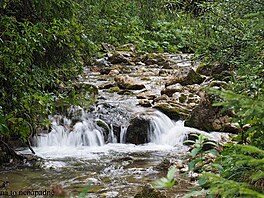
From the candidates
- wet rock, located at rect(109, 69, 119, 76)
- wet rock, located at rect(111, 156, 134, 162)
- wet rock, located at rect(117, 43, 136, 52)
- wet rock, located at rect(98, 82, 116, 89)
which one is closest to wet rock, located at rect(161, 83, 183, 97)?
wet rock, located at rect(98, 82, 116, 89)

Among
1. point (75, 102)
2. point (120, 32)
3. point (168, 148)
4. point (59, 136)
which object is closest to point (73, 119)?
point (59, 136)

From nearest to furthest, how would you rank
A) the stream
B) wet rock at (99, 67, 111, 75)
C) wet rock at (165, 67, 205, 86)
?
the stream
wet rock at (165, 67, 205, 86)
wet rock at (99, 67, 111, 75)

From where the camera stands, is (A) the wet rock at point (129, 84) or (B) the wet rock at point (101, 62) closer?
(A) the wet rock at point (129, 84)

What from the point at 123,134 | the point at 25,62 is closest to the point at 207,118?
the point at 123,134

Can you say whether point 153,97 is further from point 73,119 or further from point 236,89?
point 236,89

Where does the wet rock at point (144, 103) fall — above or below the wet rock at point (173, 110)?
above

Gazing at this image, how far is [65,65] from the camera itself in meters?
6.13

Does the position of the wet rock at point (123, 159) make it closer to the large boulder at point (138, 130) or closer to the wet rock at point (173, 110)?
the large boulder at point (138, 130)

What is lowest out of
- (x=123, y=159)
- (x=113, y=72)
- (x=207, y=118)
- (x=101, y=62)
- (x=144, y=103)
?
(x=123, y=159)

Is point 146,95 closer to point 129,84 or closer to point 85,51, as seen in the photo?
point 129,84

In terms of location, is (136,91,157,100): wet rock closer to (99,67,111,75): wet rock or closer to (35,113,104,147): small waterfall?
(35,113,104,147): small waterfall

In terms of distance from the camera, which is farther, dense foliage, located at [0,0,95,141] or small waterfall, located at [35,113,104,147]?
small waterfall, located at [35,113,104,147]

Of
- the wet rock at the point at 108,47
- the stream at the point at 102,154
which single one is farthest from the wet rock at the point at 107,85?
the wet rock at the point at 108,47

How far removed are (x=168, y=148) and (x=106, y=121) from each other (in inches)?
63.5
